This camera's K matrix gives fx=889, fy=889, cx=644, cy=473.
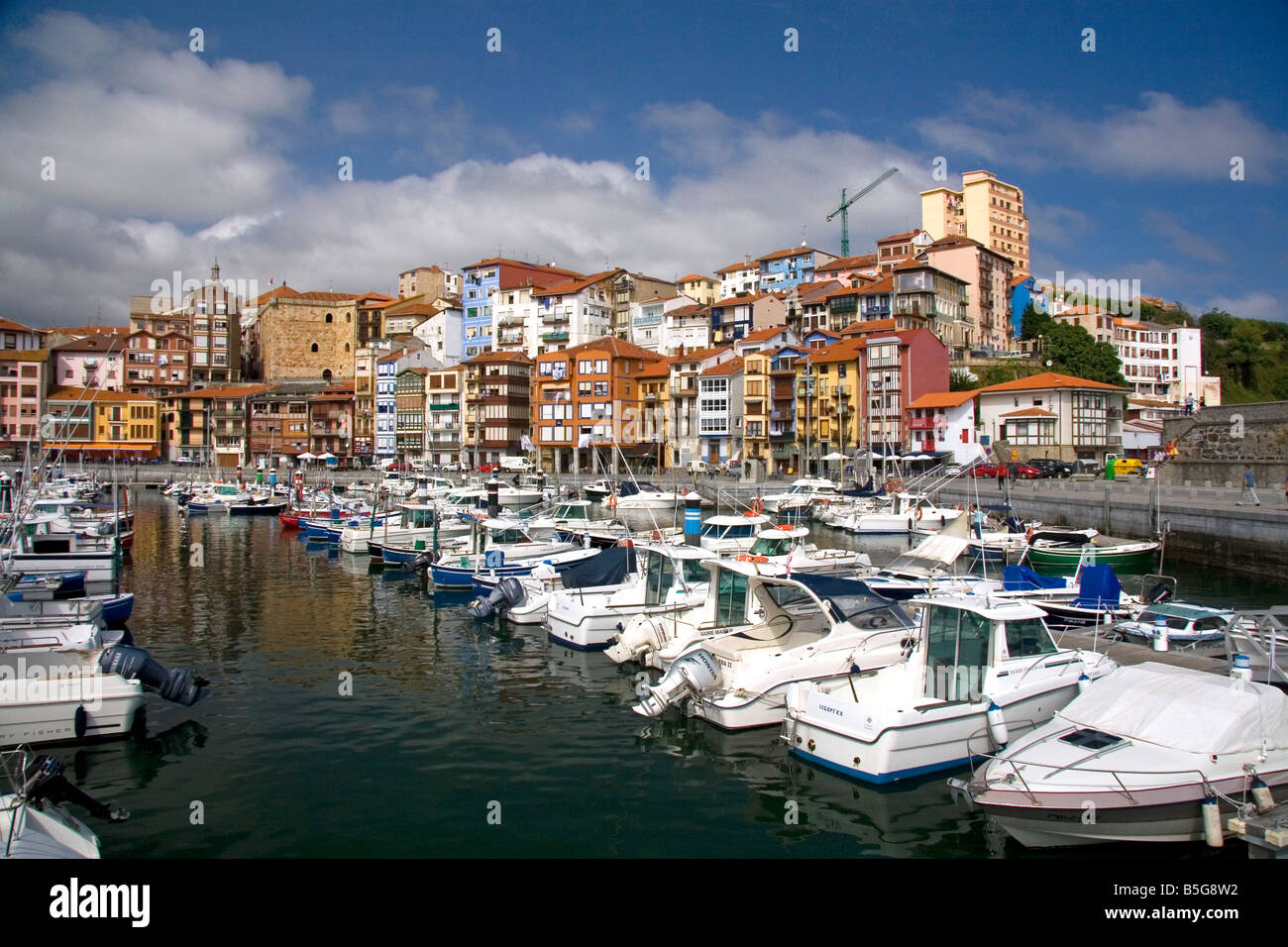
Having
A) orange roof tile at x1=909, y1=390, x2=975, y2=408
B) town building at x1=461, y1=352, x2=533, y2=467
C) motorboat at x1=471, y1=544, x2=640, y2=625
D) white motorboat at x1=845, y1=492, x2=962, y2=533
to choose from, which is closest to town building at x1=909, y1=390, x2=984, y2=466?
orange roof tile at x1=909, y1=390, x2=975, y2=408

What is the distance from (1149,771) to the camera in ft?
33.7

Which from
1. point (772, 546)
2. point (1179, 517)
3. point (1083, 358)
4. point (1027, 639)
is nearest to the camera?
point (1027, 639)

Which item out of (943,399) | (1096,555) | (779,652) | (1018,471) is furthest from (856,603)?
(943,399)

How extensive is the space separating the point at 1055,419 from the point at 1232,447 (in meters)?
18.4

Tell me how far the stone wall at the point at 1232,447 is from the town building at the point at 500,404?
208 feet

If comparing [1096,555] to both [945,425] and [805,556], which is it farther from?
[945,425]

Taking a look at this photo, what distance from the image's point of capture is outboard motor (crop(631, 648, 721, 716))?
50.2 ft

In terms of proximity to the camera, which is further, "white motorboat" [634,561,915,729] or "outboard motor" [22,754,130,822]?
"white motorboat" [634,561,915,729]

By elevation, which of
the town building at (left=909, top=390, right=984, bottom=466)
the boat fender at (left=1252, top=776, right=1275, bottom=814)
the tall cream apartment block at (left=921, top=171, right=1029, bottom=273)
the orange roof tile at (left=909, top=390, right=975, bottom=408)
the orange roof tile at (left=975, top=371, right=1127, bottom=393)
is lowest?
the boat fender at (left=1252, top=776, right=1275, bottom=814)

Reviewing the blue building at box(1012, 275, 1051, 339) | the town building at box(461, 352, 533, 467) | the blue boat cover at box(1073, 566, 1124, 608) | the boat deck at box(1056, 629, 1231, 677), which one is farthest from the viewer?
the blue building at box(1012, 275, 1051, 339)

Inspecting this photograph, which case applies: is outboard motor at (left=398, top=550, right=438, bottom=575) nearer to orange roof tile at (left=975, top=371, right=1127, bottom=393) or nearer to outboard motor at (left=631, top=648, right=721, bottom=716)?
outboard motor at (left=631, top=648, right=721, bottom=716)

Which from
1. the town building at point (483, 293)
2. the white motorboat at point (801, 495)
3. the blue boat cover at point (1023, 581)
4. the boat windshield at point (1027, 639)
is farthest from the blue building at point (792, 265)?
the boat windshield at point (1027, 639)

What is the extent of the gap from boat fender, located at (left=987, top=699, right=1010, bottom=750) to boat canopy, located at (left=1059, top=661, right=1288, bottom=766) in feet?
3.38

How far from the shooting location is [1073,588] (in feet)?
78.8
